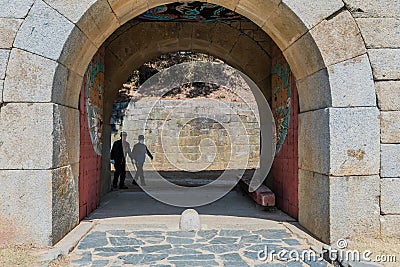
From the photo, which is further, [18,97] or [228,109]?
[228,109]

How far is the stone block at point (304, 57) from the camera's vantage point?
4.14 meters

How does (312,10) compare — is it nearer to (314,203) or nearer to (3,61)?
(314,203)

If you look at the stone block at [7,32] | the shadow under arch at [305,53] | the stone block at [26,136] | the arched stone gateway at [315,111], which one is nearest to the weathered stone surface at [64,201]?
the arched stone gateway at [315,111]

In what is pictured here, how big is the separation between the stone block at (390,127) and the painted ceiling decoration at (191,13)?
10.6ft

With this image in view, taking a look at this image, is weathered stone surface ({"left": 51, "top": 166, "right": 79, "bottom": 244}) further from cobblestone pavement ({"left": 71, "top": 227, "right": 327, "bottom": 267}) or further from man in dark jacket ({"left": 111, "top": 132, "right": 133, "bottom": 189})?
man in dark jacket ({"left": 111, "top": 132, "right": 133, "bottom": 189})

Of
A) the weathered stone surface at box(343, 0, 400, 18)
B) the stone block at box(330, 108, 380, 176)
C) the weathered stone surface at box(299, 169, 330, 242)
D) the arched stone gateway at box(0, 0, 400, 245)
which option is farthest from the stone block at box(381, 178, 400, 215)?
the weathered stone surface at box(343, 0, 400, 18)

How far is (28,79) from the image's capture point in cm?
389

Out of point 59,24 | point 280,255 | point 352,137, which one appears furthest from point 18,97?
point 352,137

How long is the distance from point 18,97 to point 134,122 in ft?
36.3

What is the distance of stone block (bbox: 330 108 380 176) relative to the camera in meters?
4.01

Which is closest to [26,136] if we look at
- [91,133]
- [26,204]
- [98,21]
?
[26,204]

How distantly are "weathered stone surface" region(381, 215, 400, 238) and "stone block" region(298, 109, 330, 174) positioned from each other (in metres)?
0.71

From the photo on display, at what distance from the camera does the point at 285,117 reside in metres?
6.04

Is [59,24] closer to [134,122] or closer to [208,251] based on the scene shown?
[208,251]
